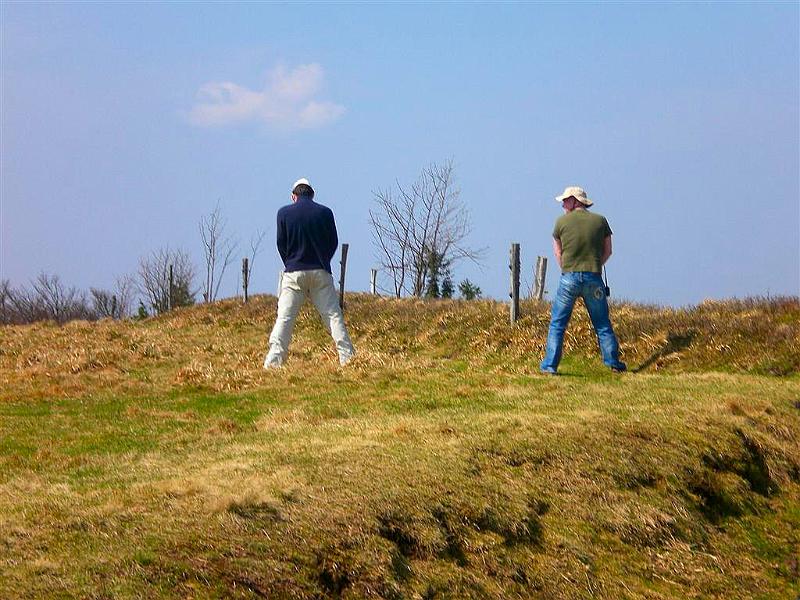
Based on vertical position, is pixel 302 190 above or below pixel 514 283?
above

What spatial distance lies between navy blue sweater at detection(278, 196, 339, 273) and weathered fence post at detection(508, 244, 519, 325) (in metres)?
4.12

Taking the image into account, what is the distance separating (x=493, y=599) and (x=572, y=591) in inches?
23.9

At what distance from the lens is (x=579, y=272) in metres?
11.8

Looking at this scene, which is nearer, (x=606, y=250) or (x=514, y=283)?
(x=606, y=250)

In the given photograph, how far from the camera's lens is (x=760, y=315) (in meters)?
13.8

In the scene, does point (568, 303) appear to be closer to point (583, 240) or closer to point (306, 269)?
point (583, 240)

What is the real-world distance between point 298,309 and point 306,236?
0.94 m

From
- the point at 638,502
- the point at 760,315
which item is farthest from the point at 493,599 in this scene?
the point at 760,315

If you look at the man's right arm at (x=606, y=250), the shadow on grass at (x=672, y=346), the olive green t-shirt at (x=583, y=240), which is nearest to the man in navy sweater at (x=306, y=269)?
the olive green t-shirt at (x=583, y=240)

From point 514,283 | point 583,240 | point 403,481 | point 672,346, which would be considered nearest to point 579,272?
point 583,240

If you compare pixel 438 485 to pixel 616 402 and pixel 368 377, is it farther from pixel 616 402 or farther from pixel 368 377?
pixel 368 377

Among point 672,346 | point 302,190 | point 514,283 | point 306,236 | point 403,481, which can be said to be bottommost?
point 403,481

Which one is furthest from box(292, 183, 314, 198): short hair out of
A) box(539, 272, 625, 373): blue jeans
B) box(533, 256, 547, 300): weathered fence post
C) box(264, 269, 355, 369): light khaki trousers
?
box(533, 256, 547, 300): weathered fence post

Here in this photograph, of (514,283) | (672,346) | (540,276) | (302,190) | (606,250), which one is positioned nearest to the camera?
(606,250)
